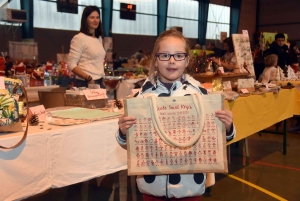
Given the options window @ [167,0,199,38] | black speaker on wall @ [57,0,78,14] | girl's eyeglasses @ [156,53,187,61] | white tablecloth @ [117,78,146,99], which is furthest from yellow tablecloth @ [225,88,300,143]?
window @ [167,0,199,38]

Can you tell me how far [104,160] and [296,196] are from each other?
1811 millimetres

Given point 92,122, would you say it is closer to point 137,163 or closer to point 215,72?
point 137,163

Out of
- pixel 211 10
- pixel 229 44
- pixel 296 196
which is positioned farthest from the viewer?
pixel 211 10

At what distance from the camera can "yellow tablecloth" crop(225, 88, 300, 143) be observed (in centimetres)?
304

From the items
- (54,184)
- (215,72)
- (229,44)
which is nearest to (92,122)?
(54,184)

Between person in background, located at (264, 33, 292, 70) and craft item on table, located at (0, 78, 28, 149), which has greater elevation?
person in background, located at (264, 33, 292, 70)

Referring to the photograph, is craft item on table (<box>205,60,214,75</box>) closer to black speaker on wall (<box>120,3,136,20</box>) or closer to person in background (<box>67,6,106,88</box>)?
person in background (<box>67,6,106,88</box>)

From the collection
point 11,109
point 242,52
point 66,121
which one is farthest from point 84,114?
point 242,52

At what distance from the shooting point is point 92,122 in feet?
6.28

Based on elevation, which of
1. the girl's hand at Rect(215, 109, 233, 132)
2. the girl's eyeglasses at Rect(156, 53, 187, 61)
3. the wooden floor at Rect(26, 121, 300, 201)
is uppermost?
the girl's eyeglasses at Rect(156, 53, 187, 61)

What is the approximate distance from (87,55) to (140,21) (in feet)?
36.5

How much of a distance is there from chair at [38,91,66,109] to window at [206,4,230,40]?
1378 centimetres

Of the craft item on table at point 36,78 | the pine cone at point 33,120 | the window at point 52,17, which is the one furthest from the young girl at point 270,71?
the window at point 52,17

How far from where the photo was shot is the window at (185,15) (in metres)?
14.7
